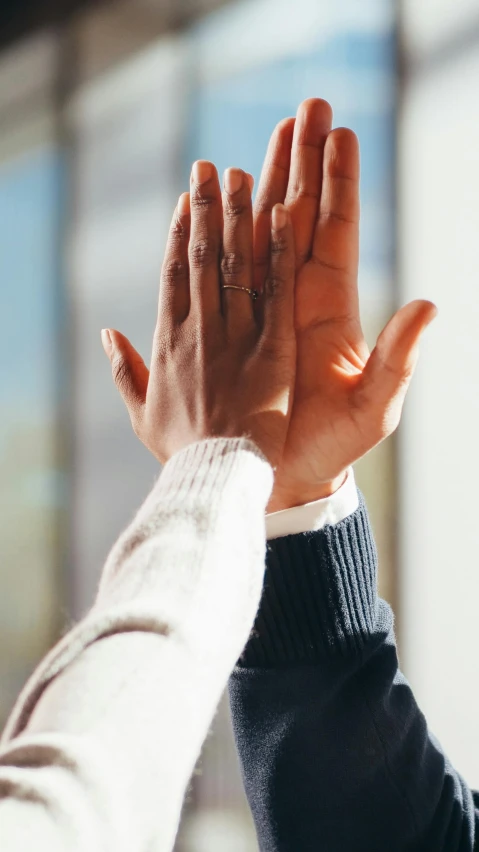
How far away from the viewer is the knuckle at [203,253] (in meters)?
0.71

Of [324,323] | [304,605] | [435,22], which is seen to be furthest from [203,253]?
[435,22]

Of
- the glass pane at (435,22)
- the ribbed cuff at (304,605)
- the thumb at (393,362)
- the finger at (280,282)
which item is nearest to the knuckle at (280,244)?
the finger at (280,282)

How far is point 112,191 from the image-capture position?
1660 millimetres

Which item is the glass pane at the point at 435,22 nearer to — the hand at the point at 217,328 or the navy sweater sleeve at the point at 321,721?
the hand at the point at 217,328

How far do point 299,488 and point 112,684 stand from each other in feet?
1.39

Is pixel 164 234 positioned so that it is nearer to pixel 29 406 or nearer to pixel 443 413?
pixel 29 406

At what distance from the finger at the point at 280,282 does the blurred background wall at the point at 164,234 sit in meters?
0.91

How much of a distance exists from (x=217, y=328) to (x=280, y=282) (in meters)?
0.07

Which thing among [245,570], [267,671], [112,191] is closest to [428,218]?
[112,191]

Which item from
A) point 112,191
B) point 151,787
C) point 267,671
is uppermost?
point 112,191

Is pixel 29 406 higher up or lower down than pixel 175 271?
lower down

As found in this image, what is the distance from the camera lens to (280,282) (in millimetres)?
722

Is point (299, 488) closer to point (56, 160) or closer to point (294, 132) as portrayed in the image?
point (294, 132)

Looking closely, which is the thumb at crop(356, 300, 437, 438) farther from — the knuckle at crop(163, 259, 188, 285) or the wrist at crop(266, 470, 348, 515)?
the knuckle at crop(163, 259, 188, 285)
